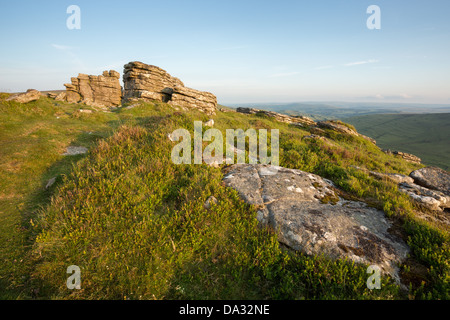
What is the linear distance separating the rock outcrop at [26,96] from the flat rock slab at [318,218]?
71.1ft

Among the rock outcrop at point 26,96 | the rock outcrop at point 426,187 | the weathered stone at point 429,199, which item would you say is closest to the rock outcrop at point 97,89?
the rock outcrop at point 26,96

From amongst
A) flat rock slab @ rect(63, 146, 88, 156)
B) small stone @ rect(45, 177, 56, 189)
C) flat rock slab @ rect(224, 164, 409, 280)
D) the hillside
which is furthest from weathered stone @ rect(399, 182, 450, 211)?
the hillside

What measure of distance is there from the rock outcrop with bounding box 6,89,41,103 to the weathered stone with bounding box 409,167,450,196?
1142 inches

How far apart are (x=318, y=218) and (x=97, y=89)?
50880 mm

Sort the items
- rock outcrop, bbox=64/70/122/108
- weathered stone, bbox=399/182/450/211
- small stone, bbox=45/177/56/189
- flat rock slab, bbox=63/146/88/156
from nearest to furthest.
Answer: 1. weathered stone, bbox=399/182/450/211
2. small stone, bbox=45/177/56/189
3. flat rock slab, bbox=63/146/88/156
4. rock outcrop, bbox=64/70/122/108

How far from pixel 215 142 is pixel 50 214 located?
6.50 m

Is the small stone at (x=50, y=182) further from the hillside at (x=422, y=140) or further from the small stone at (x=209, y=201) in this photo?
the hillside at (x=422, y=140)

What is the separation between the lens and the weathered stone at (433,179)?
7.42 metres

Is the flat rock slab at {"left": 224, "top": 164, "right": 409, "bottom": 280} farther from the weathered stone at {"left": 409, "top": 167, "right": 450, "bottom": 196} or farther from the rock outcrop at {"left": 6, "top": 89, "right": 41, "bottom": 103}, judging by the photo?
the rock outcrop at {"left": 6, "top": 89, "right": 41, "bottom": 103}

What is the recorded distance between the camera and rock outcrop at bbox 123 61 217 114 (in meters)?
29.1

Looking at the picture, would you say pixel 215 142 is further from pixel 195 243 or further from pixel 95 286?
pixel 95 286

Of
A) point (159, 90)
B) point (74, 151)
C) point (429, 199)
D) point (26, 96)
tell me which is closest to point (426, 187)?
point (429, 199)

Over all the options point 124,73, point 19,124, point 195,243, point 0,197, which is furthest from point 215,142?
point 124,73
